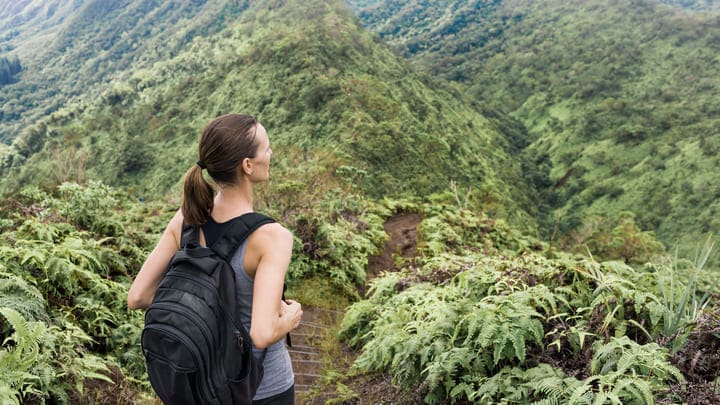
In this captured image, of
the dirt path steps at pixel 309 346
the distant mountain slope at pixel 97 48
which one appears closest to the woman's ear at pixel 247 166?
the dirt path steps at pixel 309 346

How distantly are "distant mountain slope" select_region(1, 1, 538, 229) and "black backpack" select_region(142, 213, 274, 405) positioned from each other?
Result: 42.8 ft

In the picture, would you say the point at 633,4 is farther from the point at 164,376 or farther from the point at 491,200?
the point at 164,376

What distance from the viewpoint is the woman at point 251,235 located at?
68.7 inches

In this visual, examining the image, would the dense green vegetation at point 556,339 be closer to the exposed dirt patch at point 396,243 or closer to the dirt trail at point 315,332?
the dirt trail at point 315,332

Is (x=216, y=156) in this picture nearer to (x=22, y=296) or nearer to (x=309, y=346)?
(x=22, y=296)

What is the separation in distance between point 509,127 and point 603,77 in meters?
26.5

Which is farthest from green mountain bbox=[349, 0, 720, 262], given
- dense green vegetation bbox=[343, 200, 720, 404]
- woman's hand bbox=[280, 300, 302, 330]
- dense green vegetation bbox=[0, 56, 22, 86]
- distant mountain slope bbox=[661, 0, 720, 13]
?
dense green vegetation bbox=[0, 56, 22, 86]

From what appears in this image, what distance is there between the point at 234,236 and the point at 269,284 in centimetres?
24

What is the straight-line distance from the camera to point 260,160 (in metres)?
1.92

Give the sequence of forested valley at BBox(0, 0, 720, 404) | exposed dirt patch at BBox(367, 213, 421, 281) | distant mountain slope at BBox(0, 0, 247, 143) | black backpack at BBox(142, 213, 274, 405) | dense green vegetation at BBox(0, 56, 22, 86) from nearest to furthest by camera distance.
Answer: black backpack at BBox(142, 213, 274, 405) → forested valley at BBox(0, 0, 720, 404) → exposed dirt patch at BBox(367, 213, 421, 281) → distant mountain slope at BBox(0, 0, 247, 143) → dense green vegetation at BBox(0, 56, 22, 86)

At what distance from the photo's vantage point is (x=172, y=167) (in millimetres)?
32031

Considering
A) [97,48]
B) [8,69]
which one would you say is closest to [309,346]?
[97,48]

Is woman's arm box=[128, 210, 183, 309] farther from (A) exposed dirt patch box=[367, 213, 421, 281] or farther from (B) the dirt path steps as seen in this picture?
(A) exposed dirt patch box=[367, 213, 421, 281]

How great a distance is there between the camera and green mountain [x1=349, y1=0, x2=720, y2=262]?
53875mm
